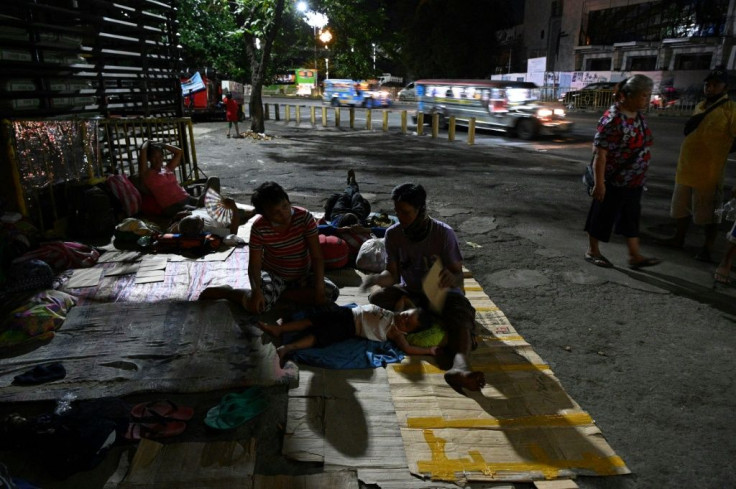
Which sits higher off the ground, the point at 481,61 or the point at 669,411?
the point at 481,61

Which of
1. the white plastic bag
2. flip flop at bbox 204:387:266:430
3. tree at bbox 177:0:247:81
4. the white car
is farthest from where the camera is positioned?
the white car

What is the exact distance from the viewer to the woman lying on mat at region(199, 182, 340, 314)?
3.57 m

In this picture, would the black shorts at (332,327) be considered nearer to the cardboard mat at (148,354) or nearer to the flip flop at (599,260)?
the cardboard mat at (148,354)

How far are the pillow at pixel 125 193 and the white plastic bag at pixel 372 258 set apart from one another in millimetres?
3367

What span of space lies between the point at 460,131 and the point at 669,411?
17.3 meters

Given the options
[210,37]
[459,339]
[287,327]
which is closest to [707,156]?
[459,339]

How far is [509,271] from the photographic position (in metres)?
5.22

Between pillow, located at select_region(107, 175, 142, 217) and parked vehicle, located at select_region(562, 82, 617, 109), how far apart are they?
97.7ft

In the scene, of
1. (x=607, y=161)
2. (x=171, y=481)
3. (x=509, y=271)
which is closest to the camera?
(x=171, y=481)

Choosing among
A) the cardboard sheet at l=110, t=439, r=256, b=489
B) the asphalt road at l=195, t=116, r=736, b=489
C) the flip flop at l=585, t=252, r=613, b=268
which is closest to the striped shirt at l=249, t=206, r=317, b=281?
the cardboard sheet at l=110, t=439, r=256, b=489

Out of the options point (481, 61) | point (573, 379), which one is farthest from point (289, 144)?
point (481, 61)

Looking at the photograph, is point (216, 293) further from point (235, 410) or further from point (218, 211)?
point (218, 211)

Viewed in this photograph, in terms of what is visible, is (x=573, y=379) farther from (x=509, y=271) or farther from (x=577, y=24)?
(x=577, y=24)

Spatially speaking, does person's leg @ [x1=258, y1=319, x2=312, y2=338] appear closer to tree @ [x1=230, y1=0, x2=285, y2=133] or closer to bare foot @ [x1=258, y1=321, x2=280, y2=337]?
bare foot @ [x1=258, y1=321, x2=280, y2=337]
